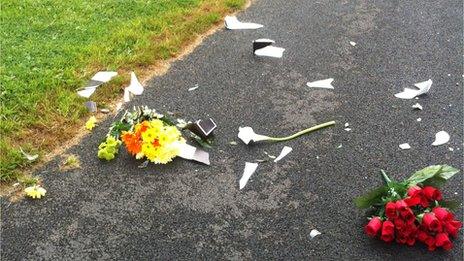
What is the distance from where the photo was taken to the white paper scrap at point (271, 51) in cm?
480

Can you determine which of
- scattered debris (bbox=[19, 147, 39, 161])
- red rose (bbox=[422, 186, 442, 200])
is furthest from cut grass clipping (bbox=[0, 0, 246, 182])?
red rose (bbox=[422, 186, 442, 200])

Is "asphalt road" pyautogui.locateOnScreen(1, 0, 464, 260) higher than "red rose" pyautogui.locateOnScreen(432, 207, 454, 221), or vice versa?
"red rose" pyautogui.locateOnScreen(432, 207, 454, 221)

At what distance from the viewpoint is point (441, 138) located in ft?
12.5

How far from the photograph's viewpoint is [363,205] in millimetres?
3010

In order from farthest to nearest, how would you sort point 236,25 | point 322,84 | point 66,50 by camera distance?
point 236,25
point 66,50
point 322,84

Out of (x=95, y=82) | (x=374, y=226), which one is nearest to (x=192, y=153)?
(x=95, y=82)

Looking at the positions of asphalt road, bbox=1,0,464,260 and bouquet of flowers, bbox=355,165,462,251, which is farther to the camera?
asphalt road, bbox=1,0,464,260

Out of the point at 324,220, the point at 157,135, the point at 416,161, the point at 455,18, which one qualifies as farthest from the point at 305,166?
the point at 455,18

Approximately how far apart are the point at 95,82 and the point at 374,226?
7.82 ft

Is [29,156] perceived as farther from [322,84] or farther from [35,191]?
[322,84]

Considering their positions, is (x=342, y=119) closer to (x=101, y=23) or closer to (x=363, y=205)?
(x=363, y=205)

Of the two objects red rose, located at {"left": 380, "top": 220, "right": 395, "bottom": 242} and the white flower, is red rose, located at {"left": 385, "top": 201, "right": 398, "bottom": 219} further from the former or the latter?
the white flower

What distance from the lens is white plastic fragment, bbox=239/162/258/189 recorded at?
11.1ft

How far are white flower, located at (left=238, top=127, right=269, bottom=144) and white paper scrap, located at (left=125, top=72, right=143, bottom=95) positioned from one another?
2.99 feet
